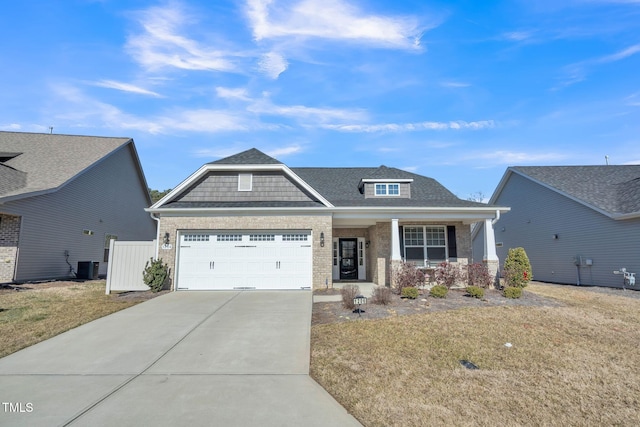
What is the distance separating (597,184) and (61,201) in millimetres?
28444

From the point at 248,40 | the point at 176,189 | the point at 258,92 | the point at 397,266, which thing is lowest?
the point at 397,266

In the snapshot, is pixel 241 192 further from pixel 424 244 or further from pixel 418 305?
pixel 424 244

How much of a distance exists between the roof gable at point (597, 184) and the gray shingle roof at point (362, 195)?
21.7 feet

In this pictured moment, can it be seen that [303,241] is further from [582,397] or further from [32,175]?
[32,175]

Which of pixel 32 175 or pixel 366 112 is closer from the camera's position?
pixel 366 112

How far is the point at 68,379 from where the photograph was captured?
179 inches

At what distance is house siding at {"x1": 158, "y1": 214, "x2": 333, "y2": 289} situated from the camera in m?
12.1

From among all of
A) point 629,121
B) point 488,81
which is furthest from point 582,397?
point 629,121

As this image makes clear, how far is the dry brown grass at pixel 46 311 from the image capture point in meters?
6.45

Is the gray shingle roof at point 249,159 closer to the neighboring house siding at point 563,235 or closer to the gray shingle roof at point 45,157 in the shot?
the gray shingle roof at point 45,157

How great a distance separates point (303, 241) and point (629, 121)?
54.8ft

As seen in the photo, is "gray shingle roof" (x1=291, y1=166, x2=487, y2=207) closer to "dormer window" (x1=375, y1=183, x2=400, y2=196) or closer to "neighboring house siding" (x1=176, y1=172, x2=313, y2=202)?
"dormer window" (x1=375, y1=183, x2=400, y2=196)

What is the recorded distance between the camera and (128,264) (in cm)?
1189

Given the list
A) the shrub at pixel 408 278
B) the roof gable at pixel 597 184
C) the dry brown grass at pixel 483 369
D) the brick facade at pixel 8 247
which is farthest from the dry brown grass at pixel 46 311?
the roof gable at pixel 597 184
